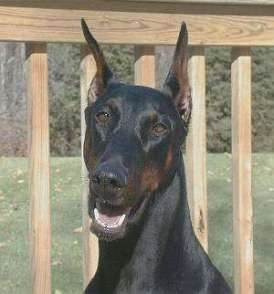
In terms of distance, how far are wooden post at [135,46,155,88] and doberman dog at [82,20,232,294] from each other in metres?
0.76

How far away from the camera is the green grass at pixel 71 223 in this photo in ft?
22.8

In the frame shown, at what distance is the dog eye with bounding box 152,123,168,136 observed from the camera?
138 inches

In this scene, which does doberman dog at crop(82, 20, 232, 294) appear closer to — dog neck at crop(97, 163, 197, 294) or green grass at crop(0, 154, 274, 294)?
dog neck at crop(97, 163, 197, 294)

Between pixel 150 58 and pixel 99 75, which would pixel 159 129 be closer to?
pixel 99 75

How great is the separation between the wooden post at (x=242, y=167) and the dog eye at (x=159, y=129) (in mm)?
1190

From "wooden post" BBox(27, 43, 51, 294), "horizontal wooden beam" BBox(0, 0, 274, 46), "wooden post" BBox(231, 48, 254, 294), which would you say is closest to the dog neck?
"wooden post" BBox(27, 43, 51, 294)

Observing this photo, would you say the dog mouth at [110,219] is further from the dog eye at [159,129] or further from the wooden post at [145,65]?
the wooden post at [145,65]

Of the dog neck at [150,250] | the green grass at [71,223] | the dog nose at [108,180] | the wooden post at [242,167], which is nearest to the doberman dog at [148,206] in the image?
the dog neck at [150,250]

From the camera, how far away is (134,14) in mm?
4324

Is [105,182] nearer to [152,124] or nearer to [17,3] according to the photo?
[152,124]

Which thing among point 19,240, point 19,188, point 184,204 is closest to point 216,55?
point 19,188

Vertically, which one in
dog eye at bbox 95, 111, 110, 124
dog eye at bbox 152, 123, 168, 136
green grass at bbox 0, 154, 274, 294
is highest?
dog eye at bbox 95, 111, 110, 124

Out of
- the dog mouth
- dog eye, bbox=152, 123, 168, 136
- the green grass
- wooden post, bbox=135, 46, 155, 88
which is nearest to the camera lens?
the dog mouth

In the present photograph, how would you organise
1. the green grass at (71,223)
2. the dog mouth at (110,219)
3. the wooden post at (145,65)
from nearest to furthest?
the dog mouth at (110,219) → the wooden post at (145,65) → the green grass at (71,223)
